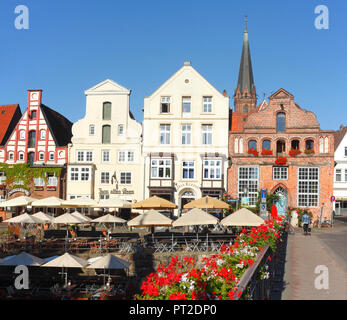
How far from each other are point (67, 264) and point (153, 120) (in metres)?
24.8

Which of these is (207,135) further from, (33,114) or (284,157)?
(33,114)

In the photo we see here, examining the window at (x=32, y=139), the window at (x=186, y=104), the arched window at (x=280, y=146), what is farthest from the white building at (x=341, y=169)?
the window at (x=32, y=139)

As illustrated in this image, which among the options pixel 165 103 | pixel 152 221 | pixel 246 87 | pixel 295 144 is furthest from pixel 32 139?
pixel 246 87

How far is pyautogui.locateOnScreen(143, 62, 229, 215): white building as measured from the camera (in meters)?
39.1

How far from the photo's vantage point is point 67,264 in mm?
16438

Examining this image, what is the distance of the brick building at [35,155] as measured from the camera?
1612 inches

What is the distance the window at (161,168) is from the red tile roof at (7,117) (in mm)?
16247

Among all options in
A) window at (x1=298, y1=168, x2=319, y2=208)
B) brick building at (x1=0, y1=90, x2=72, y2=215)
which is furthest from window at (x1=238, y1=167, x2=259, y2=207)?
brick building at (x1=0, y1=90, x2=72, y2=215)

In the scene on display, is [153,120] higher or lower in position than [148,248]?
higher

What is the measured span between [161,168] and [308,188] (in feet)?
41.9

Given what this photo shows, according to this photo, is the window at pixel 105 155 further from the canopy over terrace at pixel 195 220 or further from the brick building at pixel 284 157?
the canopy over terrace at pixel 195 220


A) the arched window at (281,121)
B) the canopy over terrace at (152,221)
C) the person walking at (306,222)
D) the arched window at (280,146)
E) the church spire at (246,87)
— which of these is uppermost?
the church spire at (246,87)
